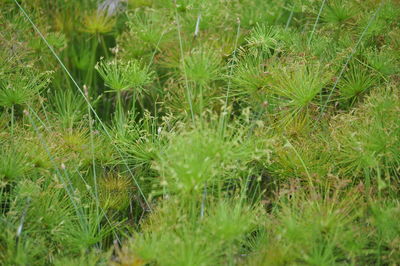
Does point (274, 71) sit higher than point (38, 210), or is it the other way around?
point (274, 71)

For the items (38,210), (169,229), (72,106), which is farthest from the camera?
(72,106)

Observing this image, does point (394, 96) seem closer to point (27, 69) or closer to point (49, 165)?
point (49, 165)

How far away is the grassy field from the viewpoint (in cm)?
158

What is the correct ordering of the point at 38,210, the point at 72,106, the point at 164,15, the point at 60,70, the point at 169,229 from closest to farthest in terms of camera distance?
the point at 169,229 → the point at 38,210 → the point at 72,106 → the point at 164,15 → the point at 60,70

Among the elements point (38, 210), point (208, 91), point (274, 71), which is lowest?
point (38, 210)

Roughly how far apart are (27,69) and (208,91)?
0.66m

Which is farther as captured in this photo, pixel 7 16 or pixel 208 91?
pixel 7 16

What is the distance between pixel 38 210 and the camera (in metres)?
1.75

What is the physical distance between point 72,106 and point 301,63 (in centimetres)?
89

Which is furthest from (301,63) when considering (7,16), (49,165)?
(7,16)

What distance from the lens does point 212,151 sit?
1568mm

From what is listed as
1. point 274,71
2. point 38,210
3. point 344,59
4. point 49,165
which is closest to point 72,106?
point 49,165

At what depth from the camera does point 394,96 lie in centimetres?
181

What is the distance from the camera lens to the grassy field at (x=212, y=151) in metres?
1.58
